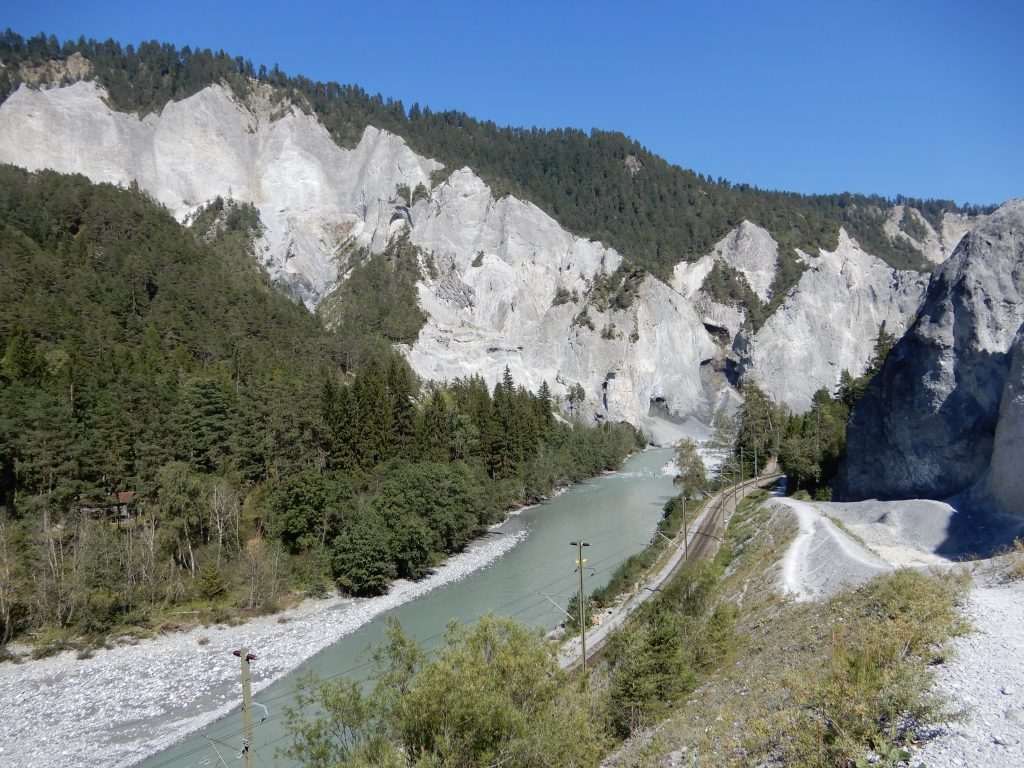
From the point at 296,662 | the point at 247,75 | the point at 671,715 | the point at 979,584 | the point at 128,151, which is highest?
the point at 247,75

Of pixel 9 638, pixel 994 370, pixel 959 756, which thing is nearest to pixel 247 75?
pixel 9 638

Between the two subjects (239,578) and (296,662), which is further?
(239,578)

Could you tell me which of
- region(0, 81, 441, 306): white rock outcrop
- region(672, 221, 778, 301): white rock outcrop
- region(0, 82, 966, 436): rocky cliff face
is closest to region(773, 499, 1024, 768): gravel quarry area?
region(0, 82, 966, 436): rocky cliff face

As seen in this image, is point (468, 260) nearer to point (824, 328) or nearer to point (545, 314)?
point (545, 314)

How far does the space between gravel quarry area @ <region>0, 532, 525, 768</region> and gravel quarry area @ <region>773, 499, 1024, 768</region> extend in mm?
18999

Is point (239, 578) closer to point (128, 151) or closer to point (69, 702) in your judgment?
point (69, 702)

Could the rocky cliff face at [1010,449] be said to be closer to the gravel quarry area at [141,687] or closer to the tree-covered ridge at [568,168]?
the gravel quarry area at [141,687]

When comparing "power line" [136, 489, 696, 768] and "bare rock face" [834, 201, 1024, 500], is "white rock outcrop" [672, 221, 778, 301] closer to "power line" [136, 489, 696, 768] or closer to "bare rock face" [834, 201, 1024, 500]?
"power line" [136, 489, 696, 768]

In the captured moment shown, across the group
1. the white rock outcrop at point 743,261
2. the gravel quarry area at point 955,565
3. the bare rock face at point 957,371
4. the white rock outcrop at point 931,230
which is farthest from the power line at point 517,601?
the white rock outcrop at point 931,230

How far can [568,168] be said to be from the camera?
498 ft

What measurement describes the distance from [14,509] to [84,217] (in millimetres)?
48901

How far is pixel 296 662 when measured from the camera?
78.9 feet

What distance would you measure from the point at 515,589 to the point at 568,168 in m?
136

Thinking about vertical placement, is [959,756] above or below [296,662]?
above
